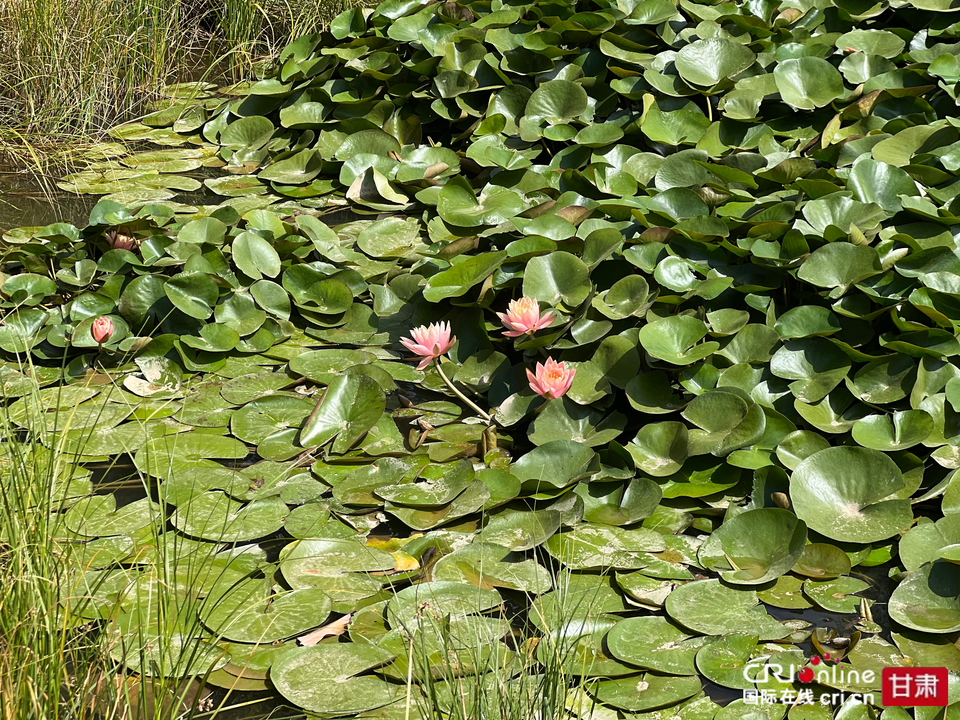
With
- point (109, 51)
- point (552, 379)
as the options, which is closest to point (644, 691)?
point (552, 379)

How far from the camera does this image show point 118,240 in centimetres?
309

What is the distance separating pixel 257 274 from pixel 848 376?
1.90 metres

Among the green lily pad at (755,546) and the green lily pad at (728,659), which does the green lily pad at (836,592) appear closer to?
the green lily pad at (755,546)

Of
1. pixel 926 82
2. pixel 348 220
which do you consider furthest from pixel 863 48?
pixel 348 220

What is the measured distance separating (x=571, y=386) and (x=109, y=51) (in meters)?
3.47

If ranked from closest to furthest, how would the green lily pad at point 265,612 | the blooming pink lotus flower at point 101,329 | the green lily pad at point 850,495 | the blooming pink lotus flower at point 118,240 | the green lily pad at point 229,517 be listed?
the green lily pad at point 265,612
the green lily pad at point 850,495
the green lily pad at point 229,517
the blooming pink lotus flower at point 101,329
the blooming pink lotus flower at point 118,240

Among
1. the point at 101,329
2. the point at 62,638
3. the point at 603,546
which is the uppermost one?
the point at 62,638

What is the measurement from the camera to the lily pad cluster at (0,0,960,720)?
175 cm

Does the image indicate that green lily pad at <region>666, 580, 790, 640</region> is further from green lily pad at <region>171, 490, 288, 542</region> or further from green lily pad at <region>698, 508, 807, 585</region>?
green lily pad at <region>171, 490, 288, 542</region>

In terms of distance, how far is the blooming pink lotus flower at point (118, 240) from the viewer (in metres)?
3.08

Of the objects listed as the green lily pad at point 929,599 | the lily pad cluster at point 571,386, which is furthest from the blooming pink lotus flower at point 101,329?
the green lily pad at point 929,599

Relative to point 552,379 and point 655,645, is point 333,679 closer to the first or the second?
point 655,645
